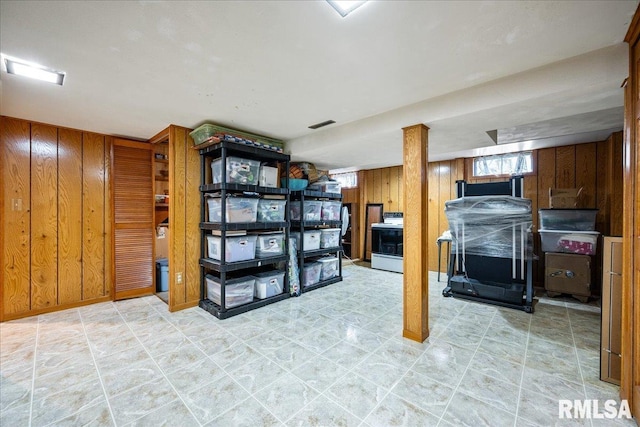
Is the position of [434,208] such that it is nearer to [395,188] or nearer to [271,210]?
[395,188]

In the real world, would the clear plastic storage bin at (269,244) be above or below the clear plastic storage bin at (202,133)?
below

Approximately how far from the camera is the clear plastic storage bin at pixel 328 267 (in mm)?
4555

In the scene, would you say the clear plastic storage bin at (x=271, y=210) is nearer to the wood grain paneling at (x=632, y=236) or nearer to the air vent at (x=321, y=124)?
the air vent at (x=321, y=124)

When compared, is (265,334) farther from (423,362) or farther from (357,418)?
(423,362)

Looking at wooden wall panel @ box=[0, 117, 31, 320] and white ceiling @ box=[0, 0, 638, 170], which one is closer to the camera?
white ceiling @ box=[0, 0, 638, 170]

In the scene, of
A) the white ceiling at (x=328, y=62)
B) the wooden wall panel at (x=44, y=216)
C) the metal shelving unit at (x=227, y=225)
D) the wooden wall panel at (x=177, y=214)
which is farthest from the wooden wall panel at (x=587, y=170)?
the wooden wall panel at (x=44, y=216)

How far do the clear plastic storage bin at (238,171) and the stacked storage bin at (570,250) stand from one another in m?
4.33

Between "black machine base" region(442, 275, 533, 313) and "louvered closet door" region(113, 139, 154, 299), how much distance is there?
460cm

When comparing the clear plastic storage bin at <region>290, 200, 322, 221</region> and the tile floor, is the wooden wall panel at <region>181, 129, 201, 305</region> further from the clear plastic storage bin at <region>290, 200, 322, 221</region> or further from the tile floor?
the clear plastic storage bin at <region>290, 200, 322, 221</region>

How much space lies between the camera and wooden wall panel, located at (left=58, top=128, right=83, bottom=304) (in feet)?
10.9

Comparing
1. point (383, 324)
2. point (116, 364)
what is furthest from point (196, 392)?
point (383, 324)

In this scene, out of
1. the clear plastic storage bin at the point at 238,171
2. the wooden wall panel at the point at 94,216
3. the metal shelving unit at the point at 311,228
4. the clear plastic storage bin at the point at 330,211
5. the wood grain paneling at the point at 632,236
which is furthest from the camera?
the clear plastic storage bin at the point at 330,211

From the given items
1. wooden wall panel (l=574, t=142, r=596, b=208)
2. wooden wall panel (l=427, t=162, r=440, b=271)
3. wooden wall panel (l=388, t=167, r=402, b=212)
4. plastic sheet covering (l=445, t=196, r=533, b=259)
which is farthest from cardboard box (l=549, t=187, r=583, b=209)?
wooden wall panel (l=388, t=167, r=402, b=212)

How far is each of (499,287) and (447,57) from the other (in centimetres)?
312
